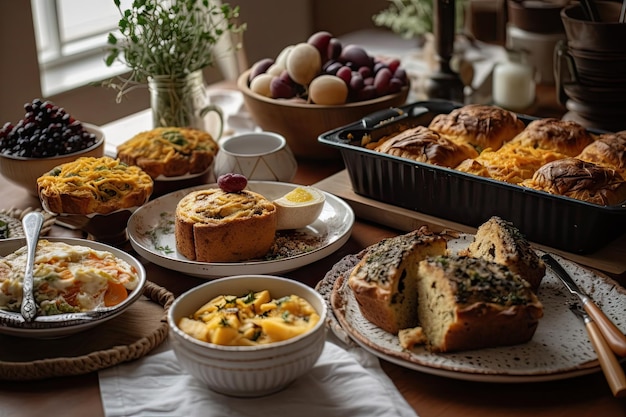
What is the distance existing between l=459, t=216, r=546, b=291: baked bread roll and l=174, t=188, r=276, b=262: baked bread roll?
450 millimetres

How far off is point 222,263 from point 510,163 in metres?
0.70

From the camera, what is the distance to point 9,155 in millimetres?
1981

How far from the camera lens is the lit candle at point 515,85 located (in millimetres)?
2723

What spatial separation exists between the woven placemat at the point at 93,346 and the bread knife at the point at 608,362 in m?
0.74

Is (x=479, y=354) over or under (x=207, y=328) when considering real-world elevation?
under

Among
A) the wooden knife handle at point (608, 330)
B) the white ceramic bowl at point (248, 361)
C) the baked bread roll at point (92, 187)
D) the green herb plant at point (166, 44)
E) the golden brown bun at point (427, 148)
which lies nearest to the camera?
the white ceramic bowl at point (248, 361)

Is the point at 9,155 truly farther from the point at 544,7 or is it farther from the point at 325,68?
the point at 544,7

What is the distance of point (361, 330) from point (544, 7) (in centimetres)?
190

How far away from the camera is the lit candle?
2723 millimetres

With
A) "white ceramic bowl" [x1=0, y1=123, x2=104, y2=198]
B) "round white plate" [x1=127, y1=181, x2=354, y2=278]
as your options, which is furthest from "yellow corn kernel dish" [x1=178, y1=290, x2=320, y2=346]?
"white ceramic bowl" [x1=0, y1=123, x2=104, y2=198]

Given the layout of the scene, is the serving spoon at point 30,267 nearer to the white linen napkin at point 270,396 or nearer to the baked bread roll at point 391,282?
the white linen napkin at point 270,396

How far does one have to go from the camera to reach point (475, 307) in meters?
1.30

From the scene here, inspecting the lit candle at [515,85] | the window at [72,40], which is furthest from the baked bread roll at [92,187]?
the window at [72,40]

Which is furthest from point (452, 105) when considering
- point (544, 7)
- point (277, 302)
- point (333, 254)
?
point (277, 302)
